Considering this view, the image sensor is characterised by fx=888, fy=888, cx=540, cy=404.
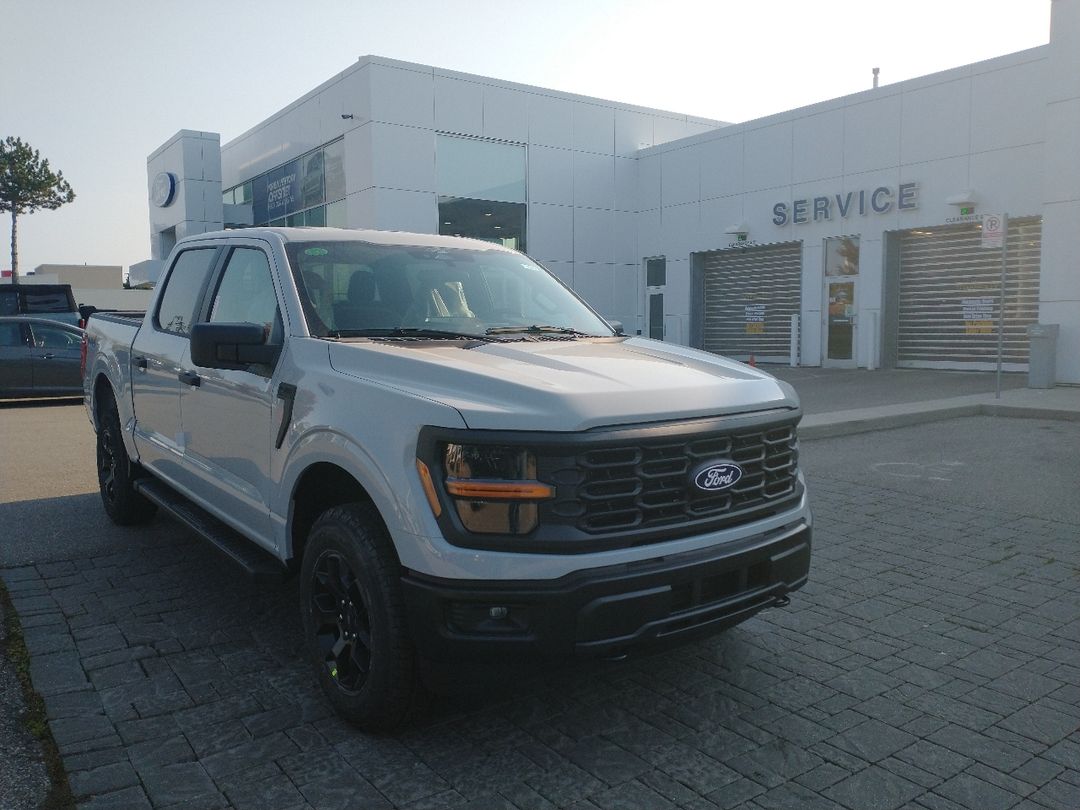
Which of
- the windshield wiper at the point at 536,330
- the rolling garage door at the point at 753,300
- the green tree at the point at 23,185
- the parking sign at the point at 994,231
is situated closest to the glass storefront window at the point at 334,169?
the rolling garage door at the point at 753,300

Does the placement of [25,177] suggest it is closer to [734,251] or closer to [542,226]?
[542,226]

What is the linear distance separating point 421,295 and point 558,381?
4.63 ft

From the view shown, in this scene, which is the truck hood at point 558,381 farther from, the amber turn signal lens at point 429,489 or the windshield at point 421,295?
the windshield at point 421,295

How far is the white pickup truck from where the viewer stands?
9.32 ft

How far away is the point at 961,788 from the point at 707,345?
2286 centimetres

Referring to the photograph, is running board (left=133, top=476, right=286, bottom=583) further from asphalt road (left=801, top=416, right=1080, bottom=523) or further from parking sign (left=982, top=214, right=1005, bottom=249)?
parking sign (left=982, top=214, right=1005, bottom=249)

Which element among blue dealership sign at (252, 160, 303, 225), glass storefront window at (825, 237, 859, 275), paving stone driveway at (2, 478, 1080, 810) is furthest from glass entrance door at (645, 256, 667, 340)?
paving stone driveway at (2, 478, 1080, 810)

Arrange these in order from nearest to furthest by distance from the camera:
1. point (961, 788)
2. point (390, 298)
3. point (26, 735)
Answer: point (961, 788) < point (26, 735) < point (390, 298)

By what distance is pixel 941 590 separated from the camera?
4.95m

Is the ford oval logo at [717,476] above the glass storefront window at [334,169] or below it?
below

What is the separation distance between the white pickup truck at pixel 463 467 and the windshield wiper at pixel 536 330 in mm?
17

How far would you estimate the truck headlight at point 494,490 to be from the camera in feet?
9.30

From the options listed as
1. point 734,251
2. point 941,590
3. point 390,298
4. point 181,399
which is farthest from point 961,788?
point 734,251

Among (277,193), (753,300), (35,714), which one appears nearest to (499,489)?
(35,714)
